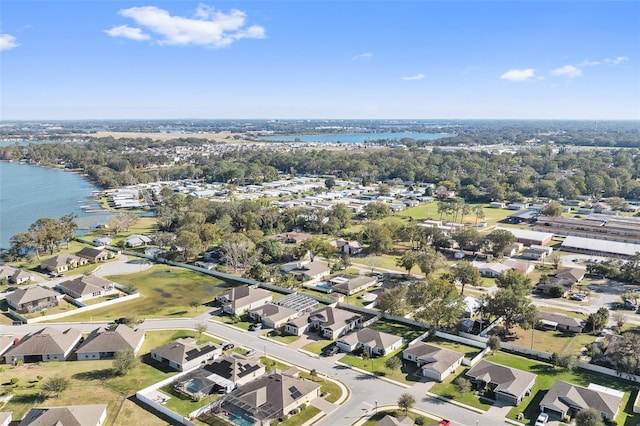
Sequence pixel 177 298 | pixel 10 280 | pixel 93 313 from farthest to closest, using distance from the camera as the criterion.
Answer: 1. pixel 10 280
2. pixel 177 298
3. pixel 93 313

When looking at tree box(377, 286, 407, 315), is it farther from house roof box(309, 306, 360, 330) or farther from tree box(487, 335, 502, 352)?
tree box(487, 335, 502, 352)

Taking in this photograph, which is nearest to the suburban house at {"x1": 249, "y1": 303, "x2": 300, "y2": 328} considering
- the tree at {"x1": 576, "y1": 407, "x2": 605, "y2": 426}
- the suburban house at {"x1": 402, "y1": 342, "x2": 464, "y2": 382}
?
the suburban house at {"x1": 402, "y1": 342, "x2": 464, "y2": 382}

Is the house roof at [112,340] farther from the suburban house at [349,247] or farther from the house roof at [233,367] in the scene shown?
the suburban house at [349,247]

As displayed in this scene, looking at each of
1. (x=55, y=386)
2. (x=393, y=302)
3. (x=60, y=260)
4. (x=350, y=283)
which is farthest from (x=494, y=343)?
(x=60, y=260)

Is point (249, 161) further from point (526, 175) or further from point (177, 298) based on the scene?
point (177, 298)

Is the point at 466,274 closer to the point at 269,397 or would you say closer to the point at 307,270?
the point at 307,270

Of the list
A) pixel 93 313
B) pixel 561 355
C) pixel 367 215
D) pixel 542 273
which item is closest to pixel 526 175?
pixel 367 215
